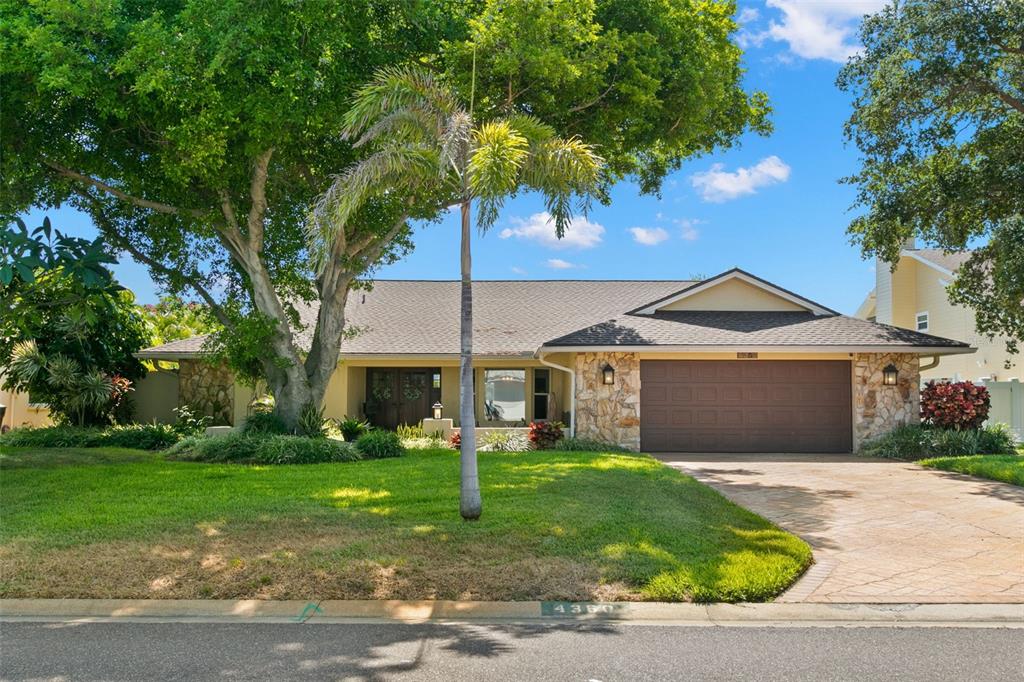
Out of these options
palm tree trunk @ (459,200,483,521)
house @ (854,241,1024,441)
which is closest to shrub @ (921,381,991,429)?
house @ (854,241,1024,441)

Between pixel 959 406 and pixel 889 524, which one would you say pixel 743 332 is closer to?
pixel 959 406

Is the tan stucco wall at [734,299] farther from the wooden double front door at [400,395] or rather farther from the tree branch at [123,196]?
the tree branch at [123,196]

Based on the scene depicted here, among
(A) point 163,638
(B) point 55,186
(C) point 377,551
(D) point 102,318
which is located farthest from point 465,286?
(D) point 102,318

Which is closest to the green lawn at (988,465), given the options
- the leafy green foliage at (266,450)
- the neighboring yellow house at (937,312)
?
the neighboring yellow house at (937,312)

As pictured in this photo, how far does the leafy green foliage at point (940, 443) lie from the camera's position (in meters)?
15.9

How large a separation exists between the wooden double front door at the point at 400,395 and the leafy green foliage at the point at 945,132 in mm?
11864

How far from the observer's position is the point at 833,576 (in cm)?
687

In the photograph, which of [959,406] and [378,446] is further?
A: [959,406]

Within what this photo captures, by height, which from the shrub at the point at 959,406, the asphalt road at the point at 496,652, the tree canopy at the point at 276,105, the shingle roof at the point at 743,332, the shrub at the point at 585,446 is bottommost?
the asphalt road at the point at 496,652

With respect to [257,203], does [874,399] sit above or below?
below

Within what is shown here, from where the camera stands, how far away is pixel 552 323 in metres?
22.5

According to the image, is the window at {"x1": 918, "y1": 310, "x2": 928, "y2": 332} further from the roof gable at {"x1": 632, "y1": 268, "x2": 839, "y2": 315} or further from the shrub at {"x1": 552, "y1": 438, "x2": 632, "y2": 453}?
the shrub at {"x1": 552, "y1": 438, "x2": 632, "y2": 453}

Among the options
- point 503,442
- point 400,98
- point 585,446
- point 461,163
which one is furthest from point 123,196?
point 585,446

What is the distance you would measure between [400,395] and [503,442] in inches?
215
